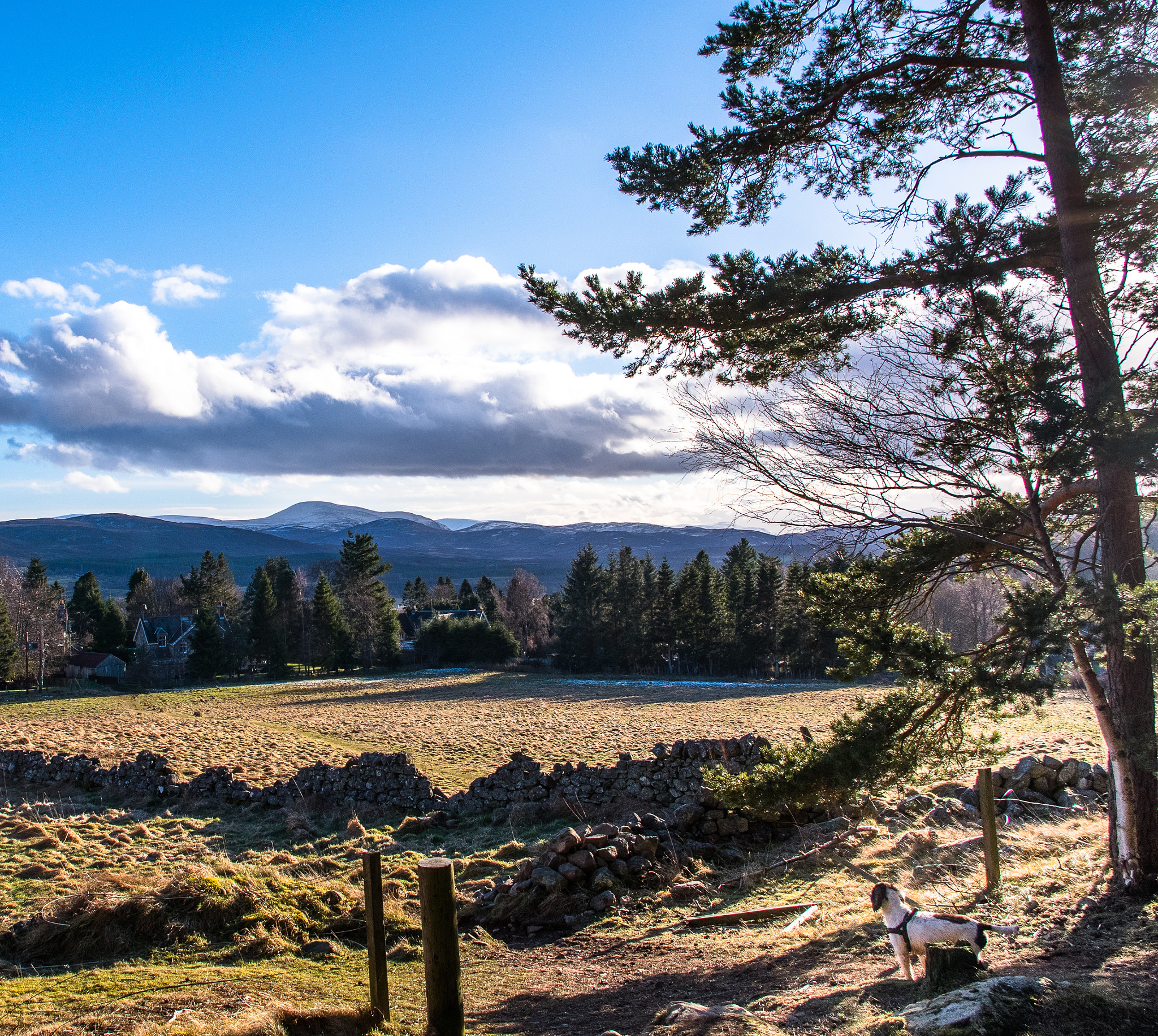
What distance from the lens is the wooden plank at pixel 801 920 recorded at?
7855 mm

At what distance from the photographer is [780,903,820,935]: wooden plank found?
25.8 feet

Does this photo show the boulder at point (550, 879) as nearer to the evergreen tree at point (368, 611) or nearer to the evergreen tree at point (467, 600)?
the evergreen tree at point (368, 611)

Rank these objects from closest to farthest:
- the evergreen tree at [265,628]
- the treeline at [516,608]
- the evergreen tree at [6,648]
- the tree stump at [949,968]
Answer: the tree stump at [949,968] < the evergreen tree at [6,648] < the evergreen tree at [265,628] < the treeline at [516,608]

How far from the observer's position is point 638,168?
870 centimetres

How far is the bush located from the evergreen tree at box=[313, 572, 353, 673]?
7.49m

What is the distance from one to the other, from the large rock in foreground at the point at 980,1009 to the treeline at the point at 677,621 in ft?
188

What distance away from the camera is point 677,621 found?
66.6 meters

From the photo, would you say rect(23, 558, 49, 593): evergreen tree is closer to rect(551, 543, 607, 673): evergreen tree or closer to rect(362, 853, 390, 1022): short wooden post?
rect(551, 543, 607, 673): evergreen tree

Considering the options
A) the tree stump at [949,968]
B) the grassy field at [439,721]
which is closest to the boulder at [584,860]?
the tree stump at [949,968]

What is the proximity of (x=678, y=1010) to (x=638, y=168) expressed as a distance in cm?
837

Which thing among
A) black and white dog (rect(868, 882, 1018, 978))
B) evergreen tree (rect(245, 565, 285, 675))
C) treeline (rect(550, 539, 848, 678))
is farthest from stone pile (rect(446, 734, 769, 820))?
evergreen tree (rect(245, 565, 285, 675))

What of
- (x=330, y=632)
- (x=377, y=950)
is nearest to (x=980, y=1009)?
(x=377, y=950)

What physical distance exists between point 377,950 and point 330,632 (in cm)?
6444

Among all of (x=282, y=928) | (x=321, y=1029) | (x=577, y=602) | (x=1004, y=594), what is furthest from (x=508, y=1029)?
(x=577, y=602)
